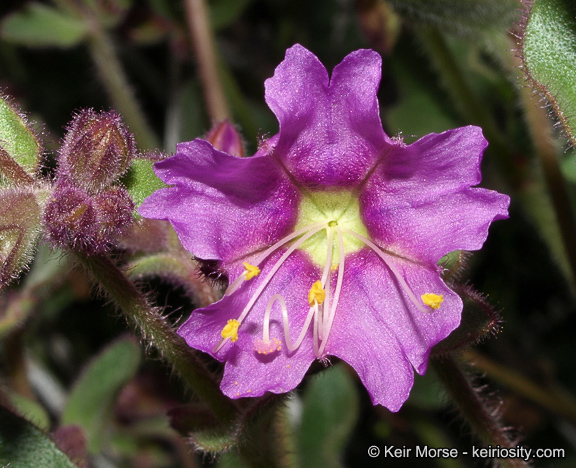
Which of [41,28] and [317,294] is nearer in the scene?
[317,294]

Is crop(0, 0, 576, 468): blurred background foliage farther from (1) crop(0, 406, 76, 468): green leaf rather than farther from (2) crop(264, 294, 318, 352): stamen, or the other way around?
(2) crop(264, 294, 318, 352): stamen

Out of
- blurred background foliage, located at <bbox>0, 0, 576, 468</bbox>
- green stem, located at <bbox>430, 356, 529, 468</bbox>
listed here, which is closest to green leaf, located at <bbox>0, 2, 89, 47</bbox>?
blurred background foliage, located at <bbox>0, 0, 576, 468</bbox>

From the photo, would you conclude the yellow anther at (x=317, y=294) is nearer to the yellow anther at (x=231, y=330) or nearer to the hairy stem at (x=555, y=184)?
the yellow anther at (x=231, y=330)

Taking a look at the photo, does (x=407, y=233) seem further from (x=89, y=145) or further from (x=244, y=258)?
(x=89, y=145)

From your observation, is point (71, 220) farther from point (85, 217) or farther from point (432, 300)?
point (432, 300)

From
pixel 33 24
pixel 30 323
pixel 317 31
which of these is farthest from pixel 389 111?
pixel 30 323

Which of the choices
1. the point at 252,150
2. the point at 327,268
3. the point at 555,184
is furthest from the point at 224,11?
the point at 327,268
